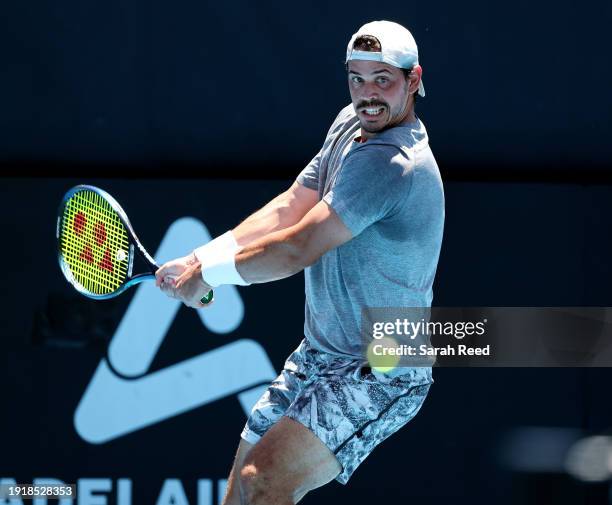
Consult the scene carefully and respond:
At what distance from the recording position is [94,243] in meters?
4.62

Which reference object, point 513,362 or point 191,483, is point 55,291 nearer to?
point 191,483

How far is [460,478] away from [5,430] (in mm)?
1616

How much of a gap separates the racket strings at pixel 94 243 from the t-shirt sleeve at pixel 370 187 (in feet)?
2.92

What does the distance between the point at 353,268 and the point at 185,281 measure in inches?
18.3

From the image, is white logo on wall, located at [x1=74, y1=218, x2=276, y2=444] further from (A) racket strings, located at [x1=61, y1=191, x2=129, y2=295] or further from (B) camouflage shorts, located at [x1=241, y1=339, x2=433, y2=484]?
(B) camouflage shorts, located at [x1=241, y1=339, x2=433, y2=484]

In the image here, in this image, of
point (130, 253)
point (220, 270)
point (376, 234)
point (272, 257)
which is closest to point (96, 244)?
point (130, 253)

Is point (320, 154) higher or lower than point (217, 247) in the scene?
higher

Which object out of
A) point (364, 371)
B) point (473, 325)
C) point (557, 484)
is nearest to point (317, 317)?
point (364, 371)

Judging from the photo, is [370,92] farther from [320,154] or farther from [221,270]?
[221,270]

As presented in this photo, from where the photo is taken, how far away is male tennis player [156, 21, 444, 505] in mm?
3908

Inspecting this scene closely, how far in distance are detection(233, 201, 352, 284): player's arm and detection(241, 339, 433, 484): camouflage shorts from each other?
0.33 meters

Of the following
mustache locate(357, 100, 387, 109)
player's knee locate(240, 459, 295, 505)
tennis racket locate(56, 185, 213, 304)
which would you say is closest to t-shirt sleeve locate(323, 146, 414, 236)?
mustache locate(357, 100, 387, 109)

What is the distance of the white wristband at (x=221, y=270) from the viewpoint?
4.02m

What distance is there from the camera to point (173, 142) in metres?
5.32
